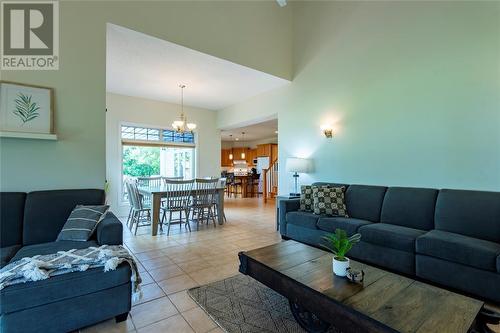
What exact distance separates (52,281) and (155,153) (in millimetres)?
5120

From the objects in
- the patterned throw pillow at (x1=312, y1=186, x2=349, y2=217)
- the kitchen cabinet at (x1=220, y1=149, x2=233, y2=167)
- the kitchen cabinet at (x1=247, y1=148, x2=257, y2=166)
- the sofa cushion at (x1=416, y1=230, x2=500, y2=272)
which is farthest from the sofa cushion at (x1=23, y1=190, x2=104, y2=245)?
the kitchen cabinet at (x1=220, y1=149, x2=233, y2=167)

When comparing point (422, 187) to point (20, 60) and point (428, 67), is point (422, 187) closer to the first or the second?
point (428, 67)

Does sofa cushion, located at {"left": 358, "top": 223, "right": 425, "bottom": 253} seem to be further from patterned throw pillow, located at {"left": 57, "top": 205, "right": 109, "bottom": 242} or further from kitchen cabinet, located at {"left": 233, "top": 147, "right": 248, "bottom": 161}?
kitchen cabinet, located at {"left": 233, "top": 147, "right": 248, "bottom": 161}

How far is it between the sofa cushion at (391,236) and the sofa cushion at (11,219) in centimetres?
360

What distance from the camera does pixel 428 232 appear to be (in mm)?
2635

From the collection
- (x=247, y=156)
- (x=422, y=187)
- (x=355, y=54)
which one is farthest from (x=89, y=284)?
(x=247, y=156)

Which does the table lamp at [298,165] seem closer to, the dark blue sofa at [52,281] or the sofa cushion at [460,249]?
the sofa cushion at [460,249]

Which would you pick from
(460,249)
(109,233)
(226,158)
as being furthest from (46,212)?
(226,158)

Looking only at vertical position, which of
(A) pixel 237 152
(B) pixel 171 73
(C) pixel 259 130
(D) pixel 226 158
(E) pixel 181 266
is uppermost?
(B) pixel 171 73

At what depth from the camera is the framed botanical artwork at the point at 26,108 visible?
2.44 meters

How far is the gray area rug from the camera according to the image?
72.1 inches

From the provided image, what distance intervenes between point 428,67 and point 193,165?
5566mm

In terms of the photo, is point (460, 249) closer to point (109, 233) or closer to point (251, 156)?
point (109, 233)

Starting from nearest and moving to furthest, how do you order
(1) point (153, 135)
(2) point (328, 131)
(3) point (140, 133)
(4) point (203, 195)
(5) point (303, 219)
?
(5) point (303, 219) < (2) point (328, 131) < (4) point (203, 195) < (3) point (140, 133) < (1) point (153, 135)
